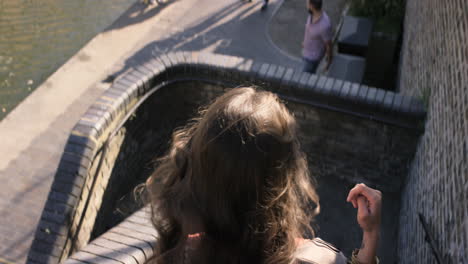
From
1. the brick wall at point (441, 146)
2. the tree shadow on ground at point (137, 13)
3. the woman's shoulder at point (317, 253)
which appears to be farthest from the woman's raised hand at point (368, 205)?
the tree shadow on ground at point (137, 13)

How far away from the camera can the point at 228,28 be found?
33.0ft

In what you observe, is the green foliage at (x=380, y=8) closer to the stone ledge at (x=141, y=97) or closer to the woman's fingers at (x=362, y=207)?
the stone ledge at (x=141, y=97)

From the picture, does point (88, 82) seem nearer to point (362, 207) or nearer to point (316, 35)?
point (316, 35)

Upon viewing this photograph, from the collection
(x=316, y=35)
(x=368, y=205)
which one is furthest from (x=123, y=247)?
(x=316, y=35)

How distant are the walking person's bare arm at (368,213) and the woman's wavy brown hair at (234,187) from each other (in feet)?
1.22

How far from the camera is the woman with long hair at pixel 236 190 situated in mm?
1605

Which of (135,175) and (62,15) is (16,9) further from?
(135,175)

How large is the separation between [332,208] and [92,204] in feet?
9.13

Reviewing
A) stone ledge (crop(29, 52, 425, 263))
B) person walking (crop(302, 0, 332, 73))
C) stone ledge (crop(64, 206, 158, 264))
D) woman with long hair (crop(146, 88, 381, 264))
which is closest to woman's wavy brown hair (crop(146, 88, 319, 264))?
woman with long hair (crop(146, 88, 381, 264))

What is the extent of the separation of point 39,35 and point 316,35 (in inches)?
276

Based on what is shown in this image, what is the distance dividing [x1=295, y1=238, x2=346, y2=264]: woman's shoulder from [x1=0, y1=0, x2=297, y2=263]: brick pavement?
17.0ft

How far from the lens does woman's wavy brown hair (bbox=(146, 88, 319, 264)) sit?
160 cm

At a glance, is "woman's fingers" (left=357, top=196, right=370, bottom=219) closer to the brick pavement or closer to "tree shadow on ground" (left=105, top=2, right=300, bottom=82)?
the brick pavement

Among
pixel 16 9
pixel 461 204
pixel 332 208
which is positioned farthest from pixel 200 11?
pixel 461 204
